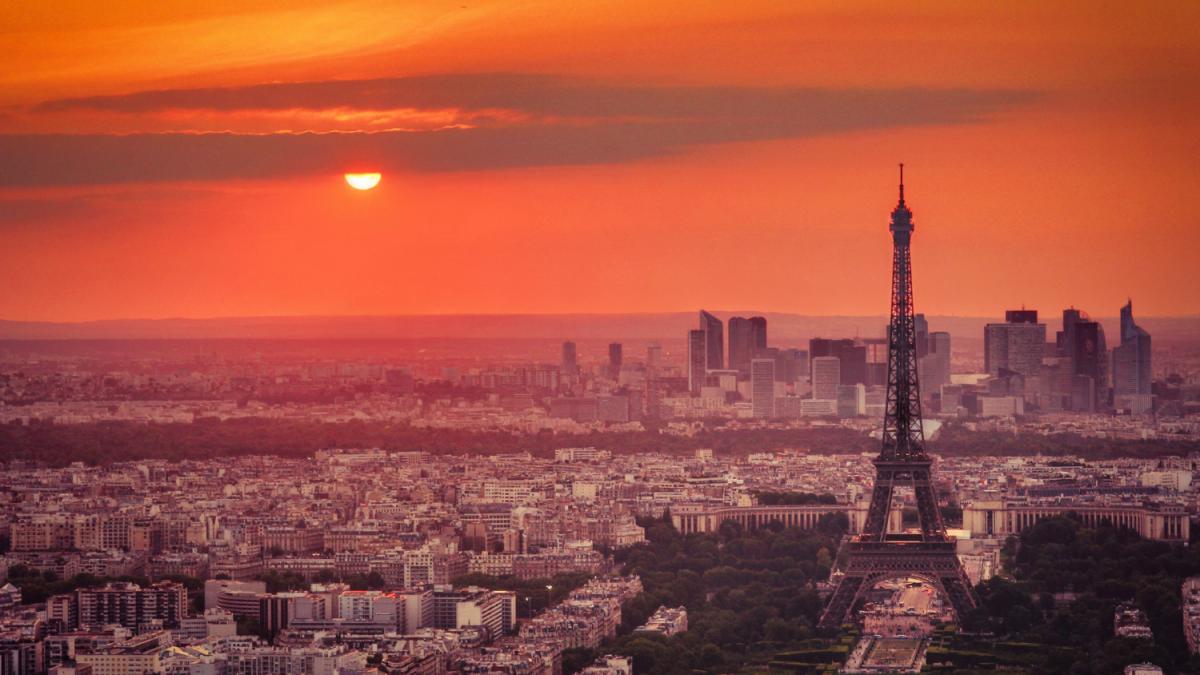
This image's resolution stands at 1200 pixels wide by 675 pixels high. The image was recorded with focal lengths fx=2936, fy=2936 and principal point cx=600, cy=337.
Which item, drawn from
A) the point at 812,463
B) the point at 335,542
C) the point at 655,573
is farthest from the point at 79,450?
the point at 655,573

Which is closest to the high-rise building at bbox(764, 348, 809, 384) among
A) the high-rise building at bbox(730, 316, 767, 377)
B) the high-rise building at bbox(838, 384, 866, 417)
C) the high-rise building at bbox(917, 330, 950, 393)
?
the high-rise building at bbox(730, 316, 767, 377)

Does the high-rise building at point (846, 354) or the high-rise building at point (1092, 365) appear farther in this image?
the high-rise building at point (846, 354)

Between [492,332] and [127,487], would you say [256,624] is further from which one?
[492,332]

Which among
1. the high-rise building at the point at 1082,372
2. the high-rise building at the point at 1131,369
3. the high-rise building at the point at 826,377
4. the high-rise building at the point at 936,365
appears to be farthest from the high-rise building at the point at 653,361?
the high-rise building at the point at 1131,369

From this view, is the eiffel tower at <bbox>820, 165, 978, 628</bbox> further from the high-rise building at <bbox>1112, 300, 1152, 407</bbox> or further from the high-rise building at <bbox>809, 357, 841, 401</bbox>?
the high-rise building at <bbox>809, 357, 841, 401</bbox>

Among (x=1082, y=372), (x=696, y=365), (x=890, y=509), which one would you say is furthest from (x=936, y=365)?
(x=890, y=509)

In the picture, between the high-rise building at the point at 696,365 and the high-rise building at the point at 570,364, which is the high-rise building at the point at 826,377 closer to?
the high-rise building at the point at 696,365
